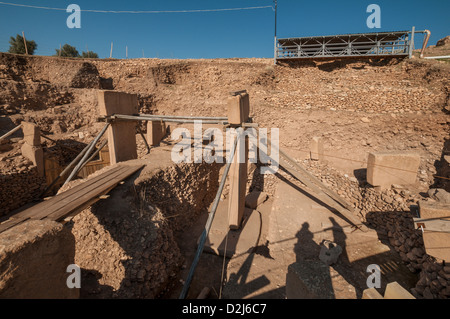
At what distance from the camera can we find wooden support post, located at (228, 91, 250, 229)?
470 centimetres

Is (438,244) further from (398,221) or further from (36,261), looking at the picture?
(36,261)

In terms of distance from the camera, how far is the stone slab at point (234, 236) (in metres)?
5.28

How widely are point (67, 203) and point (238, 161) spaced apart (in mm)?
3571

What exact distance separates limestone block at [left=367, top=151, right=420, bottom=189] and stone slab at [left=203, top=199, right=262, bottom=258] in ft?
12.8

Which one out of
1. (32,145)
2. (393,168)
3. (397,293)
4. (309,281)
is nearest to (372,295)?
(397,293)

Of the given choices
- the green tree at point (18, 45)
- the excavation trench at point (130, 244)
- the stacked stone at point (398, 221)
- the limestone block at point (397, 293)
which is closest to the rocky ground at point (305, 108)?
the stacked stone at point (398, 221)

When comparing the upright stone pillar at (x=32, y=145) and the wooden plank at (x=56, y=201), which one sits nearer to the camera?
the wooden plank at (x=56, y=201)

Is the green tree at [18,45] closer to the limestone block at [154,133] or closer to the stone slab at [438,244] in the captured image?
the limestone block at [154,133]

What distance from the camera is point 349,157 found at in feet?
27.5

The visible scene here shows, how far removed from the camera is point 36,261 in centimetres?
189

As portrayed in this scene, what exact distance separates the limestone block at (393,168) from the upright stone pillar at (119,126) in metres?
8.02

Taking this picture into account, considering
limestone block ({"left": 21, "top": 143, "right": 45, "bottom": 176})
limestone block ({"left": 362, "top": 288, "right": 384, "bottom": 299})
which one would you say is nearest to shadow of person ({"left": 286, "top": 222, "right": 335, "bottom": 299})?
limestone block ({"left": 362, "top": 288, "right": 384, "bottom": 299})

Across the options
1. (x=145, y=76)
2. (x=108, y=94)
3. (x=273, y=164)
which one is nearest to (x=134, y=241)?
(x=108, y=94)
